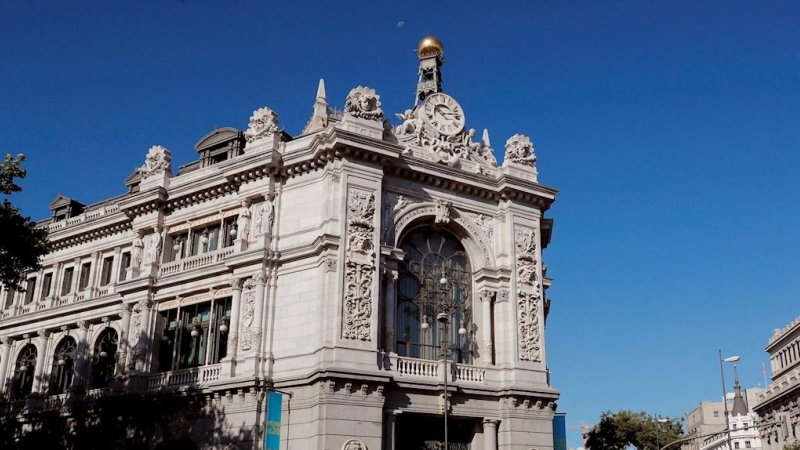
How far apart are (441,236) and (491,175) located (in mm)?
4113

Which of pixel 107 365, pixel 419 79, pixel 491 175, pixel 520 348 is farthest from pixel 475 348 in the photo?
pixel 419 79

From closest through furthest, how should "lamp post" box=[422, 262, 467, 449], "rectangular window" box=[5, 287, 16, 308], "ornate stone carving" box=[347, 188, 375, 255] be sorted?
"ornate stone carving" box=[347, 188, 375, 255]
"lamp post" box=[422, 262, 467, 449]
"rectangular window" box=[5, 287, 16, 308]

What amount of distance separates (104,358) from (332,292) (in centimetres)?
1526

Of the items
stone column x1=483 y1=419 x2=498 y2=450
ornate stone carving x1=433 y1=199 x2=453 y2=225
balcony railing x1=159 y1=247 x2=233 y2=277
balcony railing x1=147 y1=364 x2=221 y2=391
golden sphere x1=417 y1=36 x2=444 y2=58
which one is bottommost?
stone column x1=483 y1=419 x2=498 y2=450

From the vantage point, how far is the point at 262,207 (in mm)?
36750

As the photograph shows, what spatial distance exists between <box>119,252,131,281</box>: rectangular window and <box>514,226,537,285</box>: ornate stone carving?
20.4 metres

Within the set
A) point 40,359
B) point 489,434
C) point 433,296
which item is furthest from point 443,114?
point 40,359

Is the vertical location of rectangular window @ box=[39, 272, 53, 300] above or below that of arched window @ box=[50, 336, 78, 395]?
above

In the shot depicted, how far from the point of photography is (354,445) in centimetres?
3066

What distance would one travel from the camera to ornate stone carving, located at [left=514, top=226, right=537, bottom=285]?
37.7 m

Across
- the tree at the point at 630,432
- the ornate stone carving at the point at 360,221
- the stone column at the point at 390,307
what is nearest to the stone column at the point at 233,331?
the ornate stone carving at the point at 360,221

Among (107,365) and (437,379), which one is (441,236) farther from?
(107,365)

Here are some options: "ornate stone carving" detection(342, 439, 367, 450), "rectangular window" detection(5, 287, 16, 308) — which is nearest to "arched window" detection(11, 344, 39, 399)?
"rectangular window" detection(5, 287, 16, 308)

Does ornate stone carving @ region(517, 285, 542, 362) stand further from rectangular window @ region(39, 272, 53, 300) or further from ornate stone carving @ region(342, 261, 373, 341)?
rectangular window @ region(39, 272, 53, 300)
